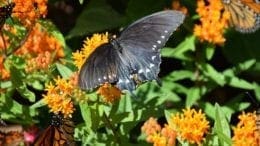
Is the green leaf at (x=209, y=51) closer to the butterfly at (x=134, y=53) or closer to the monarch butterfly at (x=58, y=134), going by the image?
the butterfly at (x=134, y=53)

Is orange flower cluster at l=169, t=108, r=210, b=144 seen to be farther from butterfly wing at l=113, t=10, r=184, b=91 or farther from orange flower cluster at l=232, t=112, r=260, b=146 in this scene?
butterfly wing at l=113, t=10, r=184, b=91

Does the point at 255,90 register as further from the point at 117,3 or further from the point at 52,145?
the point at 52,145

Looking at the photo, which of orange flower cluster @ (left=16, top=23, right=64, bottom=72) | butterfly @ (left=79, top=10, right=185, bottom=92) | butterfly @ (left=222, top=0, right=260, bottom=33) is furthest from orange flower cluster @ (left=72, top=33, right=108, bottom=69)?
butterfly @ (left=222, top=0, right=260, bottom=33)

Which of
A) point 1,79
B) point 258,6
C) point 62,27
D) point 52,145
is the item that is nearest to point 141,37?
point 52,145

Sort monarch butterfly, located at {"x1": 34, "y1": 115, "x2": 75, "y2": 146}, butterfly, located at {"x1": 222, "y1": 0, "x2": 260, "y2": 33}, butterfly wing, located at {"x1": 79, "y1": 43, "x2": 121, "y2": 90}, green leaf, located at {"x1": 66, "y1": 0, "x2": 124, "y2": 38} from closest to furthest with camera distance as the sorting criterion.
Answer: butterfly wing, located at {"x1": 79, "y1": 43, "x2": 121, "y2": 90} < monarch butterfly, located at {"x1": 34, "y1": 115, "x2": 75, "y2": 146} < butterfly, located at {"x1": 222, "y1": 0, "x2": 260, "y2": 33} < green leaf, located at {"x1": 66, "y1": 0, "x2": 124, "y2": 38}

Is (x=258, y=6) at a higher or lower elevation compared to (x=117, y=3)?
lower

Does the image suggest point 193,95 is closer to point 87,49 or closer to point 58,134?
point 87,49
